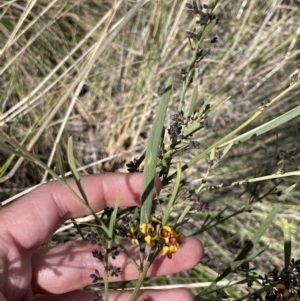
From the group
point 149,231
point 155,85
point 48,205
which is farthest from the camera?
point 155,85

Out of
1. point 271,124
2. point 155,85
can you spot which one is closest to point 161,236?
point 271,124

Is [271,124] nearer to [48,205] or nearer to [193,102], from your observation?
[193,102]

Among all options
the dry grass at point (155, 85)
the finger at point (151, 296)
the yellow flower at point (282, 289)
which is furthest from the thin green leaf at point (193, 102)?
the dry grass at point (155, 85)

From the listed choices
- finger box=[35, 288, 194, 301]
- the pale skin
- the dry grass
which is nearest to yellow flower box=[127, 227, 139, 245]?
the pale skin

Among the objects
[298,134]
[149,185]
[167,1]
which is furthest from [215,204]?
[149,185]

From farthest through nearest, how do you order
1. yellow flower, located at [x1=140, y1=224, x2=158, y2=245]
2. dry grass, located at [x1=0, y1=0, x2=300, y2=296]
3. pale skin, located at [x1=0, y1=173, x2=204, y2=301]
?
dry grass, located at [x1=0, y1=0, x2=300, y2=296], pale skin, located at [x1=0, y1=173, x2=204, y2=301], yellow flower, located at [x1=140, y1=224, x2=158, y2=245]

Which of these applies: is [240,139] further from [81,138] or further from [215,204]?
[81,138]

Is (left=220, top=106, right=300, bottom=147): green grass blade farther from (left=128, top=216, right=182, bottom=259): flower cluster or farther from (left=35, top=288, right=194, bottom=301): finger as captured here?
(left=35, top=288, right=194, bottom=301): finger
